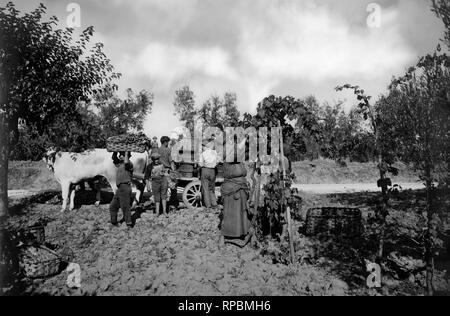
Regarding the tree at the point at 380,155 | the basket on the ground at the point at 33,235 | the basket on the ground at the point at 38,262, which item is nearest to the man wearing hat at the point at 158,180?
the basket on the ground at the point at 33,235

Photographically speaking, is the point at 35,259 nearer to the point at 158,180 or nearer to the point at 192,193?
the point at 158,180

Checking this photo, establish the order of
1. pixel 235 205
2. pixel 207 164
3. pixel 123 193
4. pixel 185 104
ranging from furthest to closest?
pixel 185 104 < pixel 207 164 < pixel 123 193 < pixel 235 205

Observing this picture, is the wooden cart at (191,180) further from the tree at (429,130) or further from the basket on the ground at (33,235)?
the tree at (429,130)

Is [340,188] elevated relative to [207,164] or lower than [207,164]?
lower

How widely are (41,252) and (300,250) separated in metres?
5.01

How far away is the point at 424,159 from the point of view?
506 centimetres

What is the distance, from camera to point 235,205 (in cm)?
697

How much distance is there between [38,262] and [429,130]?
22.1 feet

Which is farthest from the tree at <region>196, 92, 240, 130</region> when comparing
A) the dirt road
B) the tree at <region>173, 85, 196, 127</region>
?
the dirt road

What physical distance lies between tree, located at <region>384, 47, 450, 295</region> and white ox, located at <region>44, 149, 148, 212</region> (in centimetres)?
819

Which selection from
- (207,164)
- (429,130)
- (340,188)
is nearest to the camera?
(429,130)

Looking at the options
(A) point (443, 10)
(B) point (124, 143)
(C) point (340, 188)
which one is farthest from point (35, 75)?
(C) point (340, 188)
